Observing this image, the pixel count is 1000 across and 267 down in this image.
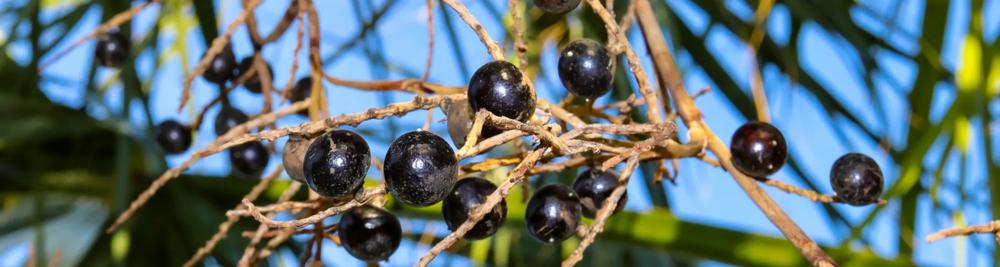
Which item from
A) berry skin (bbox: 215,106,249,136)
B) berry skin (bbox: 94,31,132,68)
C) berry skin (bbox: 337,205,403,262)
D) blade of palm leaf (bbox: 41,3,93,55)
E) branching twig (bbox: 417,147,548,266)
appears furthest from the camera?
blade of palm leaf (bbox: 41,3,93,55)

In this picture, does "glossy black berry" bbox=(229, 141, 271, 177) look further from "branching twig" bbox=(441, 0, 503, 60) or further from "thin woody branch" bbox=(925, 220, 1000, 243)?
"thin woody branch" bbox=(925, 220, 1000, 243)

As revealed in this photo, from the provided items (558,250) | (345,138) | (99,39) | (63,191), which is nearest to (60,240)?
(63,191)

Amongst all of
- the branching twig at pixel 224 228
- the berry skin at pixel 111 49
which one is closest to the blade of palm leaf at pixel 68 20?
the berry skin at pixel 111 49

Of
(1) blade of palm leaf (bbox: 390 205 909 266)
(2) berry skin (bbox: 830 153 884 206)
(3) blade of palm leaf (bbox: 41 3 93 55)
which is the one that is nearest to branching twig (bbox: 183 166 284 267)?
(2) berry skin (bbox: 830 153 884 206)

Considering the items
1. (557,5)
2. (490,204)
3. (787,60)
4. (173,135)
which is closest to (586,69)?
(557,5)

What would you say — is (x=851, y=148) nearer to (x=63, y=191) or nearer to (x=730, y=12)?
(x=730, y=12)

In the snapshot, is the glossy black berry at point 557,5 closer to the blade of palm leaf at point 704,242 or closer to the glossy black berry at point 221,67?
the glossy black berry at point 221,67

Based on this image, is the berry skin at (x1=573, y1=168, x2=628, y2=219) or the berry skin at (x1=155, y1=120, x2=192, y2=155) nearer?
the berry skin at (x1=573, y1=168, x2=628, y2=219)
